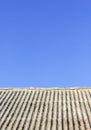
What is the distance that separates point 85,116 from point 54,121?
1443 millimetres

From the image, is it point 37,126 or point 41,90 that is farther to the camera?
point 41,90

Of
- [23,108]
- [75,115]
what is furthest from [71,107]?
[23,108]

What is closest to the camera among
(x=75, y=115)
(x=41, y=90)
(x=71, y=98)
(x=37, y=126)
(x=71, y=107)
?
(x=37, y=126)

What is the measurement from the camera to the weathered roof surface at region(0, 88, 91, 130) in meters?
13.6

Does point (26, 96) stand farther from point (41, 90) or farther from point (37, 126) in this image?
point (37, 126)

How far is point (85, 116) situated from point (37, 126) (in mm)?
2263

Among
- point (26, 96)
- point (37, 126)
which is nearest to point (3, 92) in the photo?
point (26, 96)

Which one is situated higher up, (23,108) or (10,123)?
(23,108)

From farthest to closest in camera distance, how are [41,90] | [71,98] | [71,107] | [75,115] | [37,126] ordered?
[41,90] < [71,98] < [71,107] < [75,115] < [37,126]

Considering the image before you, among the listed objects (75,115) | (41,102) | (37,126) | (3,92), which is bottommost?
(37,126)

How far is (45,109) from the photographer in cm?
1524

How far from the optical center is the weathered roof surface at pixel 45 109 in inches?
535

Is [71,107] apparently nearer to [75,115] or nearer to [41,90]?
[75,115]

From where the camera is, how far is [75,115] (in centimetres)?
1435
